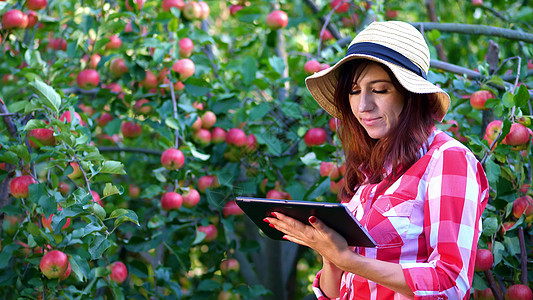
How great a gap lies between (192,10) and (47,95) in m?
0.96

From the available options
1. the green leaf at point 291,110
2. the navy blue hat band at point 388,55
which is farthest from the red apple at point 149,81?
the navy blue hat band at point 388,55

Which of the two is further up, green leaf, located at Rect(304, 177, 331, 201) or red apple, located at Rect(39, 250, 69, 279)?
green leaf, located at Rect(304, 177, 331, 201)

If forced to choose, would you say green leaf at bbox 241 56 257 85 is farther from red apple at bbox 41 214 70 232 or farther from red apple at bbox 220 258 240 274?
red apple at bbox 41 214 70 232

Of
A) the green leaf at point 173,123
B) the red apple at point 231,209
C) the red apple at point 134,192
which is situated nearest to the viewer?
the green leaf at point 173,123

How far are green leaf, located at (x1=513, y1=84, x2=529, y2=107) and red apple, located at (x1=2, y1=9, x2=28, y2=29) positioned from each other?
1.88 metres

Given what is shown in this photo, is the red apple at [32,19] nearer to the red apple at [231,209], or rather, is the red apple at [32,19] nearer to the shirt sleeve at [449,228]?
the red apple at [231,209]

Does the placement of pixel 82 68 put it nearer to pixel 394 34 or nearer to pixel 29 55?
pixel 29 55

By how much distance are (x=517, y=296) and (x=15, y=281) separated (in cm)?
176

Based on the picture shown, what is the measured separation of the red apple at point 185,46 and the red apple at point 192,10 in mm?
223

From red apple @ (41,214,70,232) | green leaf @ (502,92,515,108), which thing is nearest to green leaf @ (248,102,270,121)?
red apple @ (41,214,70,232)

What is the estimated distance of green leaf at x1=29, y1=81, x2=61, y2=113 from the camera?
1.96 meters

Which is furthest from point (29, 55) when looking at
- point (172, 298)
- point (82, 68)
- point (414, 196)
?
point (414, 196)

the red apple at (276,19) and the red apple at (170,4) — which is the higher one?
the red apple at (170,4)

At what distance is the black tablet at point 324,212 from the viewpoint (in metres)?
1.05
